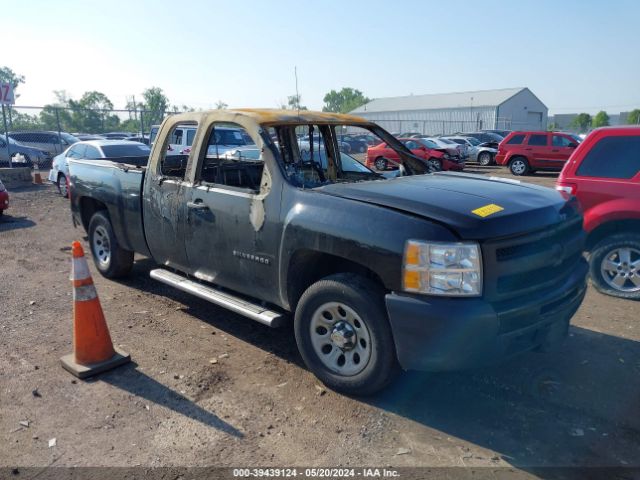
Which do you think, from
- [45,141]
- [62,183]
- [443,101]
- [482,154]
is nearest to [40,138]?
[45,141]

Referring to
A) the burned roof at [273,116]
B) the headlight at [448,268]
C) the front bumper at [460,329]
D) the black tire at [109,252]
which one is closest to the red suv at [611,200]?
the burned roof at [273,116]

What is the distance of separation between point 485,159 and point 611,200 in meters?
20.0

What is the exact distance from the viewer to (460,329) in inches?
117

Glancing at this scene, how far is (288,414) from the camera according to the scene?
3.42 meters

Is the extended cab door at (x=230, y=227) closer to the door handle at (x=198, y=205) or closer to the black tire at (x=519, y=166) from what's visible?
the door handle at (x=198, y=205)

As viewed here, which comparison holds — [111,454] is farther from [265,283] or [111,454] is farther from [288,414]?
[265,283]

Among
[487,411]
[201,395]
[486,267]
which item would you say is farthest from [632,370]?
[201,395]

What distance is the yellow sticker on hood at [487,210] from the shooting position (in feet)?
10.5

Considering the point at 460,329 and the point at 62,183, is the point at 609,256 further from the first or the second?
the point at 62,183

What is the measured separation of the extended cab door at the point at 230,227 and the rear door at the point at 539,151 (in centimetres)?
1679

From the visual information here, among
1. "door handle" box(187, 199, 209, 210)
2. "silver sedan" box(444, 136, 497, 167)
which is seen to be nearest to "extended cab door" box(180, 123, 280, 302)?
"door handle" box(187, 199, 209, 210)

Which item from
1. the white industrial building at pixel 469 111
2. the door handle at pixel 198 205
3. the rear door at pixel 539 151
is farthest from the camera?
the white industrial building at pixel 469 111

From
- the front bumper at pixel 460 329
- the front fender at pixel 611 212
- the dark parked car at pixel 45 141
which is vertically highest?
the dark parked car at pixel 45 141

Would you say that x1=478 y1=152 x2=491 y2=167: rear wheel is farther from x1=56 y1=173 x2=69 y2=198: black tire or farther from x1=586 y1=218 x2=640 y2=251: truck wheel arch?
x1=586 y1=218 x2=640 y2=251: truck wheel arch
